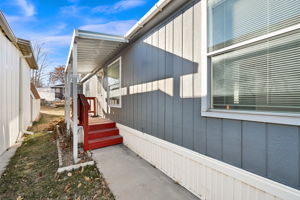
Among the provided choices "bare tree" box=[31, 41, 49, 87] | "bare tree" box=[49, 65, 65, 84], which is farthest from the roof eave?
"bare tree" box=[49, 65, 65, 84]

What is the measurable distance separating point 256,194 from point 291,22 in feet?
5.98

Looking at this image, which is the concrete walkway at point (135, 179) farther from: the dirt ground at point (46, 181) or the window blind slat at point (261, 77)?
the window blind slat at point (261, 77)

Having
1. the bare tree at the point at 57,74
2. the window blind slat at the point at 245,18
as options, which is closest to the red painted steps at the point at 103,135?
the window blind slat at the point at 245,18

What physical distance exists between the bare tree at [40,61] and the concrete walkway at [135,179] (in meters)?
26.5

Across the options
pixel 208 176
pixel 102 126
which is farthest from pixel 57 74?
pixel 208 176

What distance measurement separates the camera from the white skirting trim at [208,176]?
5.05ft

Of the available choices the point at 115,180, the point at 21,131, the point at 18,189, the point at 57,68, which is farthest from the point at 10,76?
the point at 57,68

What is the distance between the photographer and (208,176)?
7.00 feet

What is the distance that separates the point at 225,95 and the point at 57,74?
3685cm

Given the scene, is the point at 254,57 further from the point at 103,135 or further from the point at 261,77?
the point at 103,135

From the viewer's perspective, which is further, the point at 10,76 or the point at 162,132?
the point at 10,76

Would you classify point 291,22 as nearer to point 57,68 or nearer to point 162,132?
point 162,132

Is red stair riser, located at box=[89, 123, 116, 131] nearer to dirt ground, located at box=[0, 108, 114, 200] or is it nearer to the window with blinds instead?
dirt ground, located at box=[0, 108, 114, 200]

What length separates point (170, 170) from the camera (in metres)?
2.88
